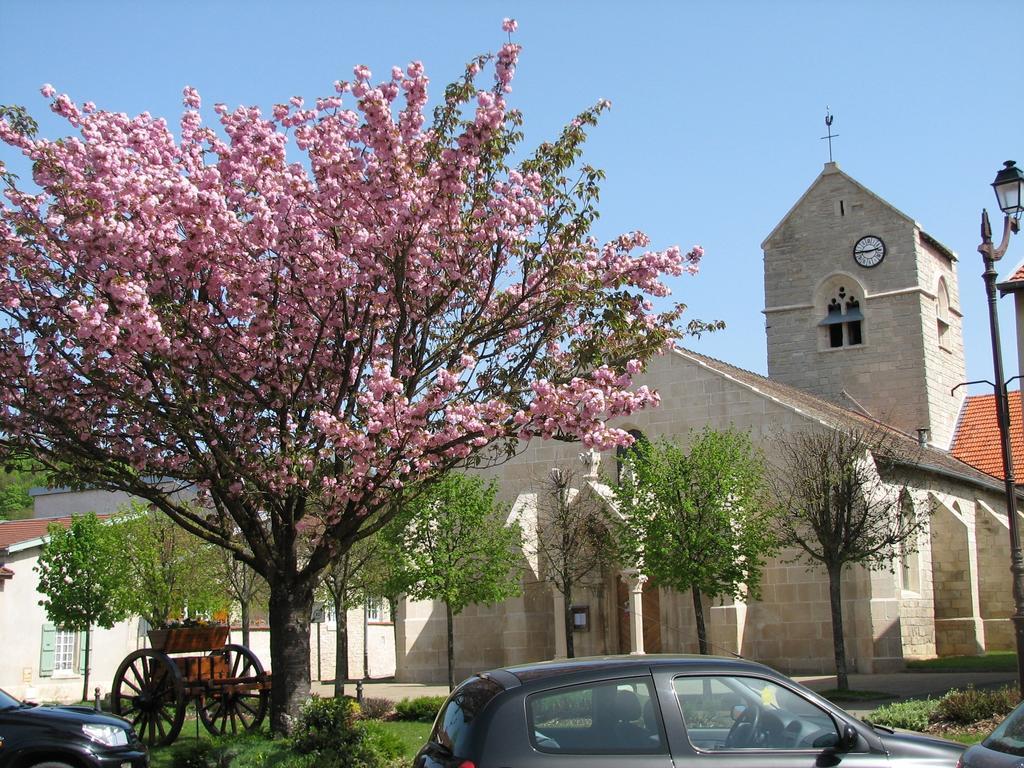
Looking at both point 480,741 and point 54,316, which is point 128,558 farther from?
point 480,741

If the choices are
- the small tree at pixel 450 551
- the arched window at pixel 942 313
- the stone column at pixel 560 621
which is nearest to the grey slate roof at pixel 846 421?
the arched window at pixel 942 313

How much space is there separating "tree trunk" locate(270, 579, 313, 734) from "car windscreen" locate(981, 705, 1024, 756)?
8494 millimetres

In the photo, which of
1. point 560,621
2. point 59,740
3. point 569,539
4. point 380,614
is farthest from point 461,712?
point 380,614

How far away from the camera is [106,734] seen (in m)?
11.0

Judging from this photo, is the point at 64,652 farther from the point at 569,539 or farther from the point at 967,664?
the point at 967,664

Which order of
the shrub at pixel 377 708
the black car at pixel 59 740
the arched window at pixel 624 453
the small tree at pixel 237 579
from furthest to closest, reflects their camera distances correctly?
1. the small tree at pixel 237 579
2. the arched window at pixel 624 453
3. the shrub at pixel 377 708
4. the black car at pixel 59 740

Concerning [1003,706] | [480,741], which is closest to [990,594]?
[1003,706]

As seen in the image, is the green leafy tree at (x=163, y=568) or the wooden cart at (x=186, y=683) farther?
the green leafy tree at (x=163, y=568)

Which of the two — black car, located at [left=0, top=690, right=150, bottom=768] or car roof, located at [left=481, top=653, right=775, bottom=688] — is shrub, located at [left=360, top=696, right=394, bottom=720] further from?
car roof, located at [left=481, top=653, right=775, bottom=688]

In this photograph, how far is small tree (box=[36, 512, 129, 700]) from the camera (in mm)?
25578

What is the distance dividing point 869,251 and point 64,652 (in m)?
28.9

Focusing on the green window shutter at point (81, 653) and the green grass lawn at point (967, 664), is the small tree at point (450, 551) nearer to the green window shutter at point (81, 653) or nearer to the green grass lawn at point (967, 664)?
the green grass lawn at point (967, 664)

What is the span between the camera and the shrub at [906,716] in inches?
534

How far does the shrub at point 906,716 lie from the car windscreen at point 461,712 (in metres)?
8.35
